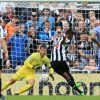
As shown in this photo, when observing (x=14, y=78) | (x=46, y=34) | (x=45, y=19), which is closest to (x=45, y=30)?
(x=46, y=34)

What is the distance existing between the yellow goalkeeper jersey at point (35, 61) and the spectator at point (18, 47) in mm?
780

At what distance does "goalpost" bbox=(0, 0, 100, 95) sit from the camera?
1079 cm

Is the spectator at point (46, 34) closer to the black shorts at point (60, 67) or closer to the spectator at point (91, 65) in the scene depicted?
the black shorts at point (60, 67)

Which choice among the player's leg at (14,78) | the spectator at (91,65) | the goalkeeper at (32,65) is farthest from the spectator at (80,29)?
the player's leg at (14,78)

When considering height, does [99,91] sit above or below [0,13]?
below

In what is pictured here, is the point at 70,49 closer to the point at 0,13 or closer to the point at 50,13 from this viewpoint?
the point at 50,13

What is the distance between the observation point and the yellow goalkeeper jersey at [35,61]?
10.3 m

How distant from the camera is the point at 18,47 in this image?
11.2 meters

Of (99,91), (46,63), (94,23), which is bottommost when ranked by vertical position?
(99,91)

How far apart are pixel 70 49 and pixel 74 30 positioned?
1.49 feet

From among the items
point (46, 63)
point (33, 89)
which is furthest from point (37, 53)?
point (33, 89)

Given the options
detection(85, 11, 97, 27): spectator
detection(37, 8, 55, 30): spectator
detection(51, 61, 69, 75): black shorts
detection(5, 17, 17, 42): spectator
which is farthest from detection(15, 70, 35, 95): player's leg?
detection(85, 11, 97, 27): spectator

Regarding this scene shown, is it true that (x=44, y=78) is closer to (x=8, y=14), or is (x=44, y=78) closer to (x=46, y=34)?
(x=46, y=34)

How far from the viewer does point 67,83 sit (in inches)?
Result: 432
